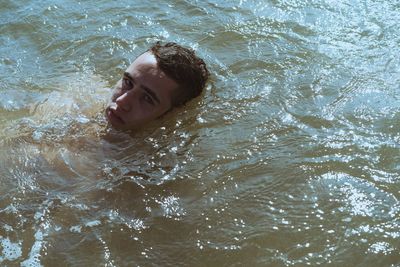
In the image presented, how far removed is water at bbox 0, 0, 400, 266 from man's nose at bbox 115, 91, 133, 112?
20 centimetres

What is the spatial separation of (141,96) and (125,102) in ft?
0.45

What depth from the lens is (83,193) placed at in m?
3.28

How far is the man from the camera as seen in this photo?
3.75 meters

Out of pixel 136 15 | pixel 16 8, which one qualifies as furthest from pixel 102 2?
pixel 16 8

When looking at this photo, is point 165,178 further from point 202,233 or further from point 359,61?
point 359,61

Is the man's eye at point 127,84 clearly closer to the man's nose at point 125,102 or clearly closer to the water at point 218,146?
the man's nose at point 125,102

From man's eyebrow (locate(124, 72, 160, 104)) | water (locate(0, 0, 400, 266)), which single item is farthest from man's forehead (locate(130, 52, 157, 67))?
water (locate(0, 0, 400, 266))

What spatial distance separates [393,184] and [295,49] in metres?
1.94

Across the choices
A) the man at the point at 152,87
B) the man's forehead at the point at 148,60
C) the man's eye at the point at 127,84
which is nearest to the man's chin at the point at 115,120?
the man at the point at 152,87

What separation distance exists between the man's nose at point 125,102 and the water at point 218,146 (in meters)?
0.20

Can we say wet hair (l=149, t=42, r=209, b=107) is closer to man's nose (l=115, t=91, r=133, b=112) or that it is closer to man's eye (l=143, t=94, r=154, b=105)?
man's eye (l=143, t=94, r=154, b=105)

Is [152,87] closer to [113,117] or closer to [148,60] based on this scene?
[148,60]

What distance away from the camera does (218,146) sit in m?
3.73

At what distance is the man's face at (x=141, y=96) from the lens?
3744 millimetres
